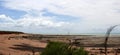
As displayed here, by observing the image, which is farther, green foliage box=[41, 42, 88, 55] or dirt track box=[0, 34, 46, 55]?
dirt track box=[0, 34, 46, 55]

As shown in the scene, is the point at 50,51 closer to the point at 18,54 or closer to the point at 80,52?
the point at 80,52

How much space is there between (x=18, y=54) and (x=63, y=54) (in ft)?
82.7

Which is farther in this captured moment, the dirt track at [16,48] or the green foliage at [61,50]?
the dirt track at [16,48]

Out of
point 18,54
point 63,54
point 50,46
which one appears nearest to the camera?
point 63,54

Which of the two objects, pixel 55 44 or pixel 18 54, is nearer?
pixel 55 44

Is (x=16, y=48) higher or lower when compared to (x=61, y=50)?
lower

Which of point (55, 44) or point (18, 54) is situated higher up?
point (55, 44)

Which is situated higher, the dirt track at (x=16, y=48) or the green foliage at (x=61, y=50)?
the green foliage at (x=61, y=50)

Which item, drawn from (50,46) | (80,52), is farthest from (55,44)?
(80,52)

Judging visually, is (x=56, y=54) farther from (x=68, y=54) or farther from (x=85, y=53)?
(x=85, y=53)

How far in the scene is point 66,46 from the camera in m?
17.7

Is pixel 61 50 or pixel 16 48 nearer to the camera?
pixel 61 50

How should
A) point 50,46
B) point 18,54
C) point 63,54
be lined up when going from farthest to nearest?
point 18,54
point 50,46
point 63,54

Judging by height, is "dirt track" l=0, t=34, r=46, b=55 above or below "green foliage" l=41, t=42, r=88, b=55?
below
